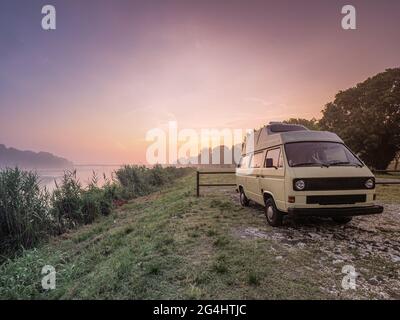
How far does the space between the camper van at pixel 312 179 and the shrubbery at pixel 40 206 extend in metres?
7.73

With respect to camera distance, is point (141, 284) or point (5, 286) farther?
point (5, 286)

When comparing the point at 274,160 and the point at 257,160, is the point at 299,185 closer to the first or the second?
the point at 274,160

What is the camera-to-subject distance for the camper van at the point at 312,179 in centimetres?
594

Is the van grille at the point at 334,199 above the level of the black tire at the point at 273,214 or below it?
above

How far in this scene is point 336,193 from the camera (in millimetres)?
5953

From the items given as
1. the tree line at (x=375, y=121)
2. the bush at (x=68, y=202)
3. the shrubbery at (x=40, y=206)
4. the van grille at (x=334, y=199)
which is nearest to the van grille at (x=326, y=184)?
the van grille at (x=334, y=199)

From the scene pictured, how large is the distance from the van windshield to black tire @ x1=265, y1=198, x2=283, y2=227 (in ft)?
4.30

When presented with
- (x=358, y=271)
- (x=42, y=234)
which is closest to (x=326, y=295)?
(x=358, y=271)

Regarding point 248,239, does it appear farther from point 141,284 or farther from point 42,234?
point 42,234

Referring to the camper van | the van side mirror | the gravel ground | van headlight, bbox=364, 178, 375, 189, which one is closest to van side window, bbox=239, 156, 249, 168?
the camper van

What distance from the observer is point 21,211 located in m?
8.87

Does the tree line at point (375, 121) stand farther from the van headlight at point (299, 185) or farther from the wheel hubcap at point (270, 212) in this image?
the van headlight at point (299, 185)

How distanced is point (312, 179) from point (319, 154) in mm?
1261
